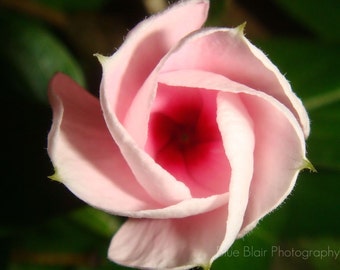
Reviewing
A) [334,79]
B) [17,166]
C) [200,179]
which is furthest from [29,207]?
[334,79]

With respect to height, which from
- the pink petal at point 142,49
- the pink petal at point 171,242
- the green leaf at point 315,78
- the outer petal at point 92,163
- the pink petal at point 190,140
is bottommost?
the green leaf at point 315,78

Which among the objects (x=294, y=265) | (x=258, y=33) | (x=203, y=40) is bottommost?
(x=294, y=265)

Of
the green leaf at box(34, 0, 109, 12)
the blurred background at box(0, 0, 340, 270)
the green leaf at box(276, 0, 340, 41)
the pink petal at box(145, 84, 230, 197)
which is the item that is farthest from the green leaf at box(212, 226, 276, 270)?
the green leaf at box(34, 0, 109, 12)

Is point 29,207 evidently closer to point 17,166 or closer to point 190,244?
point 17,166

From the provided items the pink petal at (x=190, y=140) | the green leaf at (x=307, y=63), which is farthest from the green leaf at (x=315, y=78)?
the pink petal at (x=190, y=140)

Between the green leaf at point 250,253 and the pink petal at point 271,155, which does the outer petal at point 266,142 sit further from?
the green leaf at point 250,253

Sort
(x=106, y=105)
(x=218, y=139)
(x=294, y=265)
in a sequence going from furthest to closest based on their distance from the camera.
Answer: (x=294, y=265) → (x=218, y=139) → (x=106, y=105)
